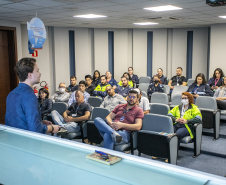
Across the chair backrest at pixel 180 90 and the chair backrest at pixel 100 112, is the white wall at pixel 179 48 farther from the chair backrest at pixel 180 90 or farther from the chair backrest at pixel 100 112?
the chair backrest at pixel 100 112

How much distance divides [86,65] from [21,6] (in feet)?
20.0

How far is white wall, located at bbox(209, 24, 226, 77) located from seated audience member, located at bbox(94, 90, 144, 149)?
691cm

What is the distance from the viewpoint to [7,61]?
29.0ft

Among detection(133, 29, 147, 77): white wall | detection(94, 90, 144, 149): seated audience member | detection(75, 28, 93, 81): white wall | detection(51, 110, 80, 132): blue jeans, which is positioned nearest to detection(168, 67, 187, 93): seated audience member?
detection(133, 29, 147, 77): white wall

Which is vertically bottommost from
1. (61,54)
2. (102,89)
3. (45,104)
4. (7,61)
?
(45,104)

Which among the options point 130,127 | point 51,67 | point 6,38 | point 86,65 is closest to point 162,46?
point 86,65

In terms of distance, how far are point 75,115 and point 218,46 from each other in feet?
24.0

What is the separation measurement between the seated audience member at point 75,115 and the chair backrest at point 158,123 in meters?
1.36

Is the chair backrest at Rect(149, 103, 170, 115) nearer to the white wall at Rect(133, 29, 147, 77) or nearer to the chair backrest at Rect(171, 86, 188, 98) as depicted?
the chair backrest at Rect(171, 86, 188, 98)

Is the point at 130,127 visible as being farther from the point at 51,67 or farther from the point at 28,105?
the point at 51,67

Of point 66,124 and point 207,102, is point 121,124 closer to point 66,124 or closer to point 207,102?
point 66,124

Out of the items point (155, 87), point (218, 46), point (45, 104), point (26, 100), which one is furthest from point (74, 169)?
point (218, 46)

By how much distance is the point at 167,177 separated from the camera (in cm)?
174

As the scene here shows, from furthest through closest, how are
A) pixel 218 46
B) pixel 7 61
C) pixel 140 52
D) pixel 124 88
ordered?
pixel 140 52, pixel 218 46, pixel 7 61, pixel 124 88
